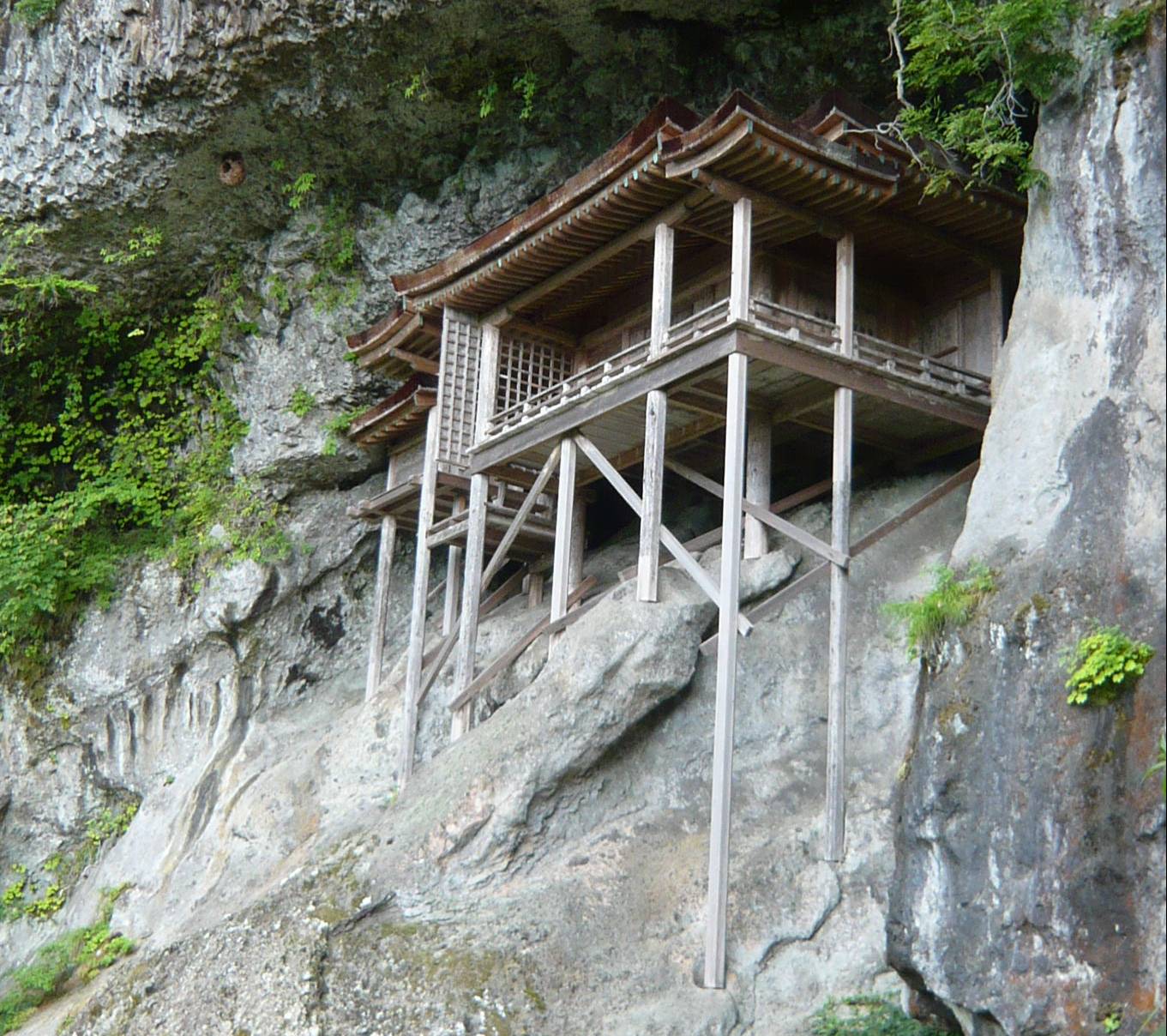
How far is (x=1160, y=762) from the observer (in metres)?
9.04

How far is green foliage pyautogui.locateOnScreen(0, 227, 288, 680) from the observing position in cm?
2178

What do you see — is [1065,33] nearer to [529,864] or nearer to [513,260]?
[513,260]

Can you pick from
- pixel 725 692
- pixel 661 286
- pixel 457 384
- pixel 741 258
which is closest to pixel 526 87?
pixel 457 384

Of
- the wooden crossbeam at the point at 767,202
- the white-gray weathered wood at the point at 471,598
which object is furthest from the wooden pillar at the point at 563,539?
the wooden crossbeam at the point at 767,202

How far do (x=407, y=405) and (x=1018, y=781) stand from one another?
38.3 ft

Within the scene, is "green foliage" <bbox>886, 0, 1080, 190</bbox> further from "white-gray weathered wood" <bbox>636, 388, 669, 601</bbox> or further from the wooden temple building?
"white-gray weathered wood" <bbox>636, 388, 669, 601</bbox>

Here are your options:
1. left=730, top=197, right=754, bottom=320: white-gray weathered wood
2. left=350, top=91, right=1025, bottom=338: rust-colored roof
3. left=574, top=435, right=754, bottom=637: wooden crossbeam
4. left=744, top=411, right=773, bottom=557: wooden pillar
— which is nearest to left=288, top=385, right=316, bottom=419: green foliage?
left=350, top=91, right=1025, bottom=338: rust-colored roof

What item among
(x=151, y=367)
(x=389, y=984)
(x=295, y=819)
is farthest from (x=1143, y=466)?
(x=151, y=367)

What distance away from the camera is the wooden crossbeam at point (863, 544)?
14.2 m

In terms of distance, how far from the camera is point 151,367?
23.4 meters

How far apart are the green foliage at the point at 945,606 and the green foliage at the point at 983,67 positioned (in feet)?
12.0

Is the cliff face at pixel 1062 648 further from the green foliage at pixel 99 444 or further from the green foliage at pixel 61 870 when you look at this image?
the green foliage at pixel 61 870

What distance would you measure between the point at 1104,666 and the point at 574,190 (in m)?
8.14

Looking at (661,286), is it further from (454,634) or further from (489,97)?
(489,97)
